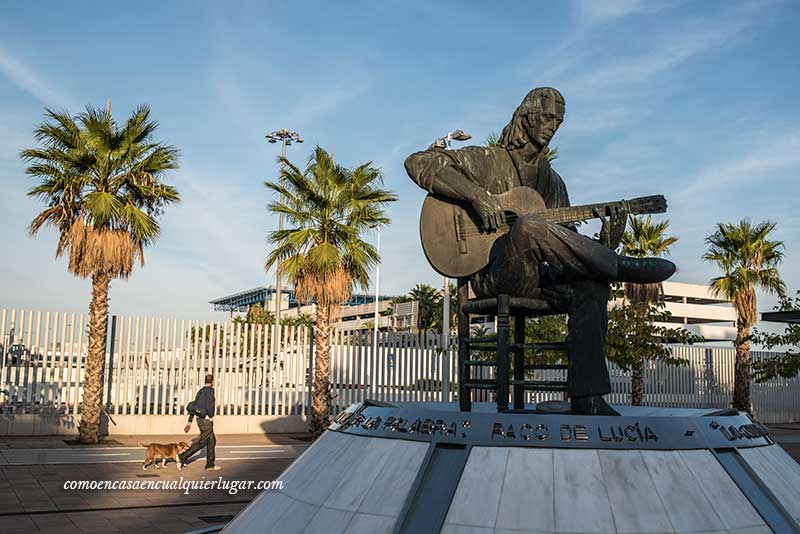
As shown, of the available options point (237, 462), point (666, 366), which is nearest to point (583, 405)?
point (237, 462)

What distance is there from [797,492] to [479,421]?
2.23 meters

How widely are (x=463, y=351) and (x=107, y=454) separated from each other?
1167 cm

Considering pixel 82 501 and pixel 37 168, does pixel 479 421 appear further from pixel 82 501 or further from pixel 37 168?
pixel 37 168

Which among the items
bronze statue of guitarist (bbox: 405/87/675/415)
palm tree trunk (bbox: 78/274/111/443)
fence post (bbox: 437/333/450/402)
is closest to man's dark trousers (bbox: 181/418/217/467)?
palm tree trunk (bbox: 78/274/111/443)

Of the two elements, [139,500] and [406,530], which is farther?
[139,500]

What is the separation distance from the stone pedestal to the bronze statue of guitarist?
689 millimetres

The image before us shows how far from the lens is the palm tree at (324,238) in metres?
19.0

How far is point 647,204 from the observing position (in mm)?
5516

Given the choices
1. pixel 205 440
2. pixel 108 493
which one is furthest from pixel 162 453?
pixel 108 493

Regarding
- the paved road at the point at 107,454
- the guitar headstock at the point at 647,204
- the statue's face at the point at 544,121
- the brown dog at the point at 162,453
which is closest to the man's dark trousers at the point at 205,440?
the brown dog at the point at 162,453

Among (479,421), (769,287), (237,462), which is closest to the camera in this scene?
(479,421)

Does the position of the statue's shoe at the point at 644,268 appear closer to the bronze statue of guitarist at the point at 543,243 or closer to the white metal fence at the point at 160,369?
the bronze statue of guitarist at the point at 543,243

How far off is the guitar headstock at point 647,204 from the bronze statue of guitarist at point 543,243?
0.24 ft

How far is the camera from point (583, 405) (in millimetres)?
5148
